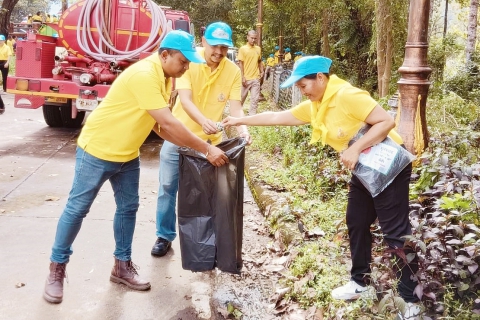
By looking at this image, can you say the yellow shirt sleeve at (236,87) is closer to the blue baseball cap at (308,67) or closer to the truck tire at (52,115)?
the blue baseball cap at (308,67)

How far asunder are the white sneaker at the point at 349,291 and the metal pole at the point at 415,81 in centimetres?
215

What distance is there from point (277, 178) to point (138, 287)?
9.77 feet

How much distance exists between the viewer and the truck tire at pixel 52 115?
10109 millimetres

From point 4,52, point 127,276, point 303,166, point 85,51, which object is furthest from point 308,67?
point 4,52

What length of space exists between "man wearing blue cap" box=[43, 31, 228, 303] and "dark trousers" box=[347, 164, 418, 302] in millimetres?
977

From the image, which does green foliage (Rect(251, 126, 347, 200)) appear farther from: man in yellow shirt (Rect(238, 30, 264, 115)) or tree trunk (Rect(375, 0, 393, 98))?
man in yellow shirt (Rect(238, 30, 264, 115))

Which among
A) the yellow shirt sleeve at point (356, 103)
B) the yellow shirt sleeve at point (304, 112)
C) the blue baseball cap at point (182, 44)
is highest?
the blue baseball cap at point (182, 44)

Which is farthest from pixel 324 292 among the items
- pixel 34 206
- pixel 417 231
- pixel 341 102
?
pixel 34 206

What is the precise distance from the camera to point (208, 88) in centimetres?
416

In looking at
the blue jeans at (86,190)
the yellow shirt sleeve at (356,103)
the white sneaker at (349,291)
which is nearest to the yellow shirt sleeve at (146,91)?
the blue jeans at (86,190)

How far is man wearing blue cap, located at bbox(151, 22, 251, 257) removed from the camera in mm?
3957

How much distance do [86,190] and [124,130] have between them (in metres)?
0.49

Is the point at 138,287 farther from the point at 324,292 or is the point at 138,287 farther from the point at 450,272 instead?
the point at 450,272

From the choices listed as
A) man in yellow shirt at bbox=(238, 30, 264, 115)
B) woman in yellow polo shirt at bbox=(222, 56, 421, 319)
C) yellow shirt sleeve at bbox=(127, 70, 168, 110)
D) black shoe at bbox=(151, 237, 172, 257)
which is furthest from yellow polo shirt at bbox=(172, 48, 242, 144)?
man in yellow shirt at bbox=(238, 30, 264, 115)
